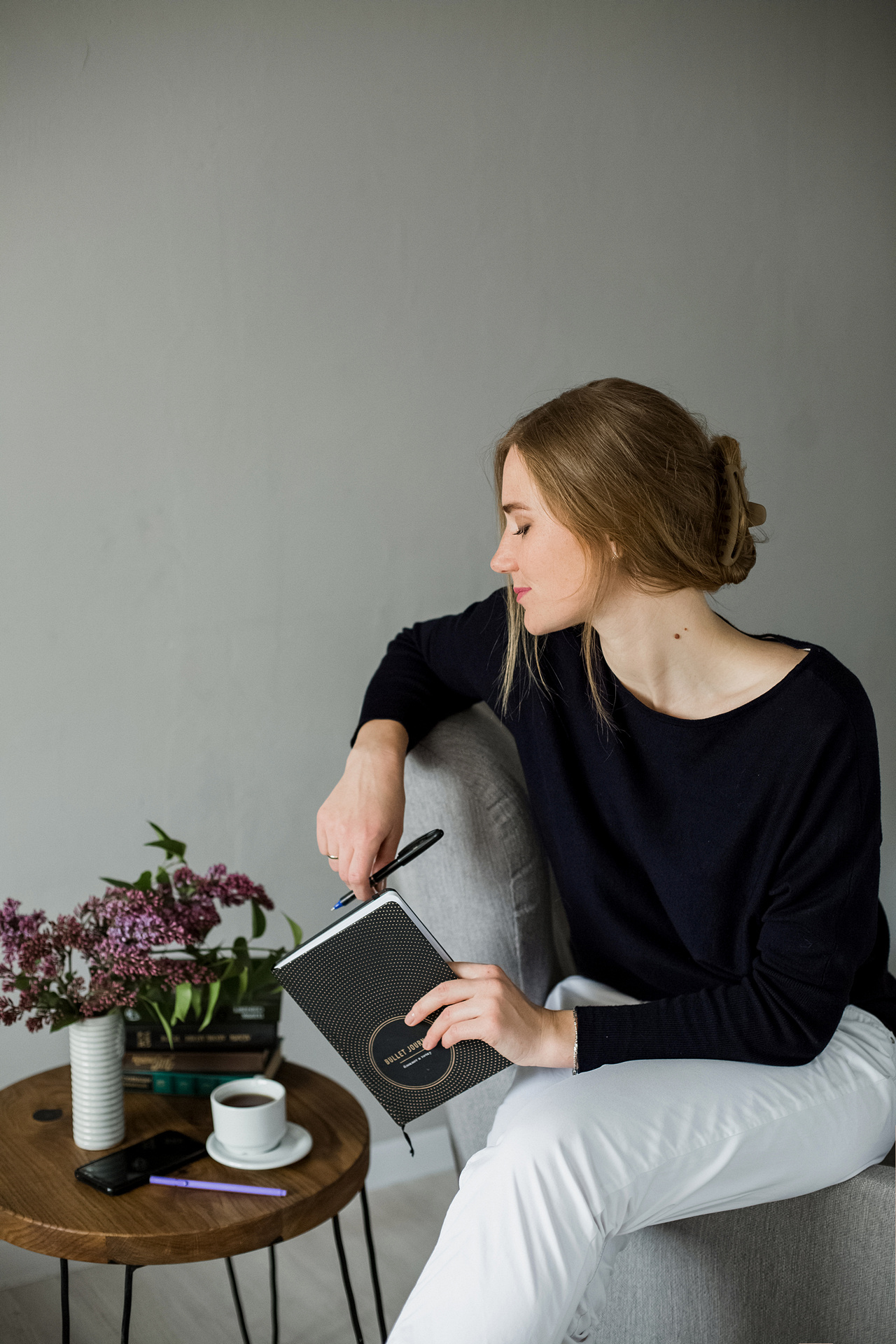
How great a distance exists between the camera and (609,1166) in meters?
0.93

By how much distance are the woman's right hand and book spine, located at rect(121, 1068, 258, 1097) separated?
29 centimetres

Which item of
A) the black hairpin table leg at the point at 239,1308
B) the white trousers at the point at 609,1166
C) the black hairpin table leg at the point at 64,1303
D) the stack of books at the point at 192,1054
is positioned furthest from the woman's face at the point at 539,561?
the black hairpin table leg at the point at 239,1308

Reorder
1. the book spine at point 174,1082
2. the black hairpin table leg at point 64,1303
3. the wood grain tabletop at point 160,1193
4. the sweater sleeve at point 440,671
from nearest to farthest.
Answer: the wood grain tabletop at point 160,1193
the black hairpin table leg at point 64,1303
the book spine at point 174,1082
the sweater sleeve at point 440,671

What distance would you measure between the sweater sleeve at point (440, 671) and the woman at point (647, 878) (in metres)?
0.01

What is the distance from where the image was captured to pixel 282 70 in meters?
1.60

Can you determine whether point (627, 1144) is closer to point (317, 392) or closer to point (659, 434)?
point (659, 434)

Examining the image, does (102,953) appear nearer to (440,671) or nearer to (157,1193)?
(157,1193)

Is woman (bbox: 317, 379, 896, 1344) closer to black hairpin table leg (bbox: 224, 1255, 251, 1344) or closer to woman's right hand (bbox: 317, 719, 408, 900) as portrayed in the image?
woman's right hand (bbox: 317, 719, 408, 900)

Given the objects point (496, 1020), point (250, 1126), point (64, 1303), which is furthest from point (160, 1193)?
point (496, 1020)

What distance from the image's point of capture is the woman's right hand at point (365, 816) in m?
1.17

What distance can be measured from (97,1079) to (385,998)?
339 mm

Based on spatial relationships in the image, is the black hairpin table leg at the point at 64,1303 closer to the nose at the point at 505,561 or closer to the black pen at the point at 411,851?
the black pen at the point at 411,851

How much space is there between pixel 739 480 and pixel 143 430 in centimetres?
88

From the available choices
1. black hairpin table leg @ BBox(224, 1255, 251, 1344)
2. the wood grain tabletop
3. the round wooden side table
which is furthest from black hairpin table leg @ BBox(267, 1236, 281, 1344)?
the wood grain tabletop
